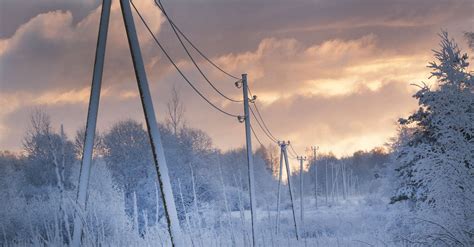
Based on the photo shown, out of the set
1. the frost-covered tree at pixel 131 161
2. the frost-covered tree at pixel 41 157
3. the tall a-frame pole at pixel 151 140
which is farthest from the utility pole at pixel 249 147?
the frost-covered tree at pixel 41 157

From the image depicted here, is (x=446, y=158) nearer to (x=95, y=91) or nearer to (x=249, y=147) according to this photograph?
(x=249, y=147)

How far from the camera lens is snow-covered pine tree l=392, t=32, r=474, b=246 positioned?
8.59m

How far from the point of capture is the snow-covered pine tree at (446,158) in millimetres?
8594

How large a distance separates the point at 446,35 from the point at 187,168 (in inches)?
724

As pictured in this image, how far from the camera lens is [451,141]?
13992 millimetres

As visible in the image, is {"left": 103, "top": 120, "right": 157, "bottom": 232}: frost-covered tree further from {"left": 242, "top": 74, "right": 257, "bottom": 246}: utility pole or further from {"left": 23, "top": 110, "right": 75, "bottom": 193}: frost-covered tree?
{"left": 242, "top": 74, "right": 257, "bottom": 246}: utility pole

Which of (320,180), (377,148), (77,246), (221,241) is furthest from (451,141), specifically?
(377,148)

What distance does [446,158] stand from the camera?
36.3 ft

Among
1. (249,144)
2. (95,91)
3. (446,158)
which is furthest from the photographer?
(249,144)

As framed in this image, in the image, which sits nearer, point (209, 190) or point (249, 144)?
point (249, 144)

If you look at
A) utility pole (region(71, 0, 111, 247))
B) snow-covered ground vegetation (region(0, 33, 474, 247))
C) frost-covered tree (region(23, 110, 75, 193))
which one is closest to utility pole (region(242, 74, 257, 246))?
snow-covered ground vegetation (region(0, 33, 474, 247))

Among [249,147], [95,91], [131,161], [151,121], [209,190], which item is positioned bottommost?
[209,190]

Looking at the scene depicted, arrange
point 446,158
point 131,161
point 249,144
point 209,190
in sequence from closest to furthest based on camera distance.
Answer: point 446,158 → point 249,144 → point 209,190 → point 131,161

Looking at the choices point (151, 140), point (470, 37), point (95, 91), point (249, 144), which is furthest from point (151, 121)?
point (470, 37)
